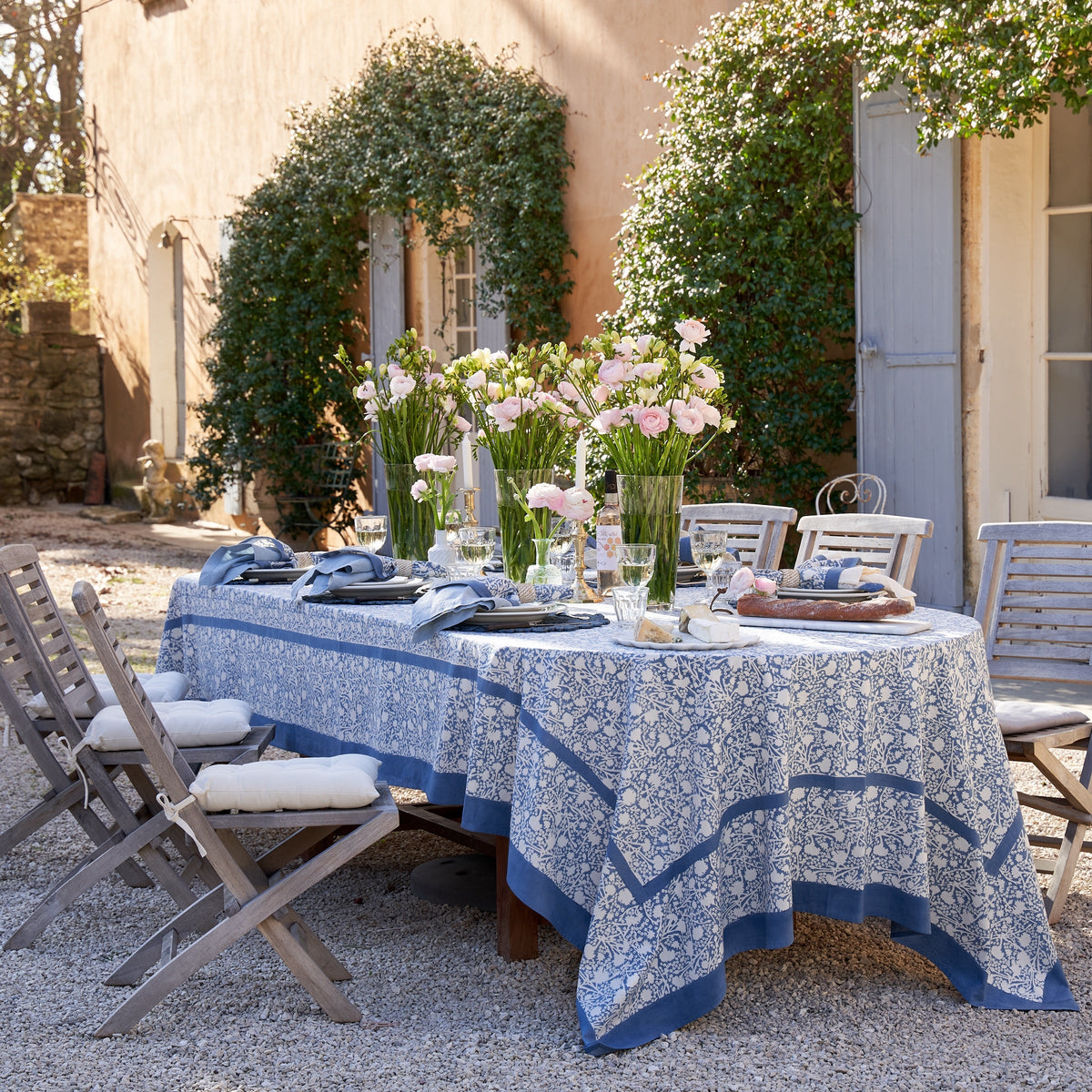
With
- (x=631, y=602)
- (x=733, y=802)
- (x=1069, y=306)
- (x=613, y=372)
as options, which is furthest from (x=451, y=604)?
(x=1069, y=306)

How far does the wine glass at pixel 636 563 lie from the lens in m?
3.03

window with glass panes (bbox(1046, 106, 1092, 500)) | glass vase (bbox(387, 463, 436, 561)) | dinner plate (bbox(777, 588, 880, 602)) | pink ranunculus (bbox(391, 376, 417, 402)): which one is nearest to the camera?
dinner plate (bbox(777, 588, 880, 602))

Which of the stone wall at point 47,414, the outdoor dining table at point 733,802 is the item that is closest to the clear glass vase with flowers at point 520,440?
the outdoor dining table at point 733,802

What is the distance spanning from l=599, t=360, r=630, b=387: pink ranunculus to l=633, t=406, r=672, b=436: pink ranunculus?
0.10 meters

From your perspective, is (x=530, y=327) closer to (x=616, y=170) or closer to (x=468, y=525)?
(x=616, y=170)

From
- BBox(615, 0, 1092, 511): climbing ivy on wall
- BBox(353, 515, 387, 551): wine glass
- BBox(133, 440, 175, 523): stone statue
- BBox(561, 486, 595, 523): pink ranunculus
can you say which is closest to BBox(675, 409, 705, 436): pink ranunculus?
BBox(561, 486, 595, 523): pink ranunculus

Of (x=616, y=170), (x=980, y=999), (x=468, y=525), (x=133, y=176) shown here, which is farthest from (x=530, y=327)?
(x=133, y=176)

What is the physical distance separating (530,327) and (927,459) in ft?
9.61

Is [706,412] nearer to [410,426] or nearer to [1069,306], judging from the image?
[410,426]

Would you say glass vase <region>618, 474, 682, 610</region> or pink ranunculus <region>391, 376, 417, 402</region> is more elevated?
pink ranunculus <region>391, 376, 417, 402</region>

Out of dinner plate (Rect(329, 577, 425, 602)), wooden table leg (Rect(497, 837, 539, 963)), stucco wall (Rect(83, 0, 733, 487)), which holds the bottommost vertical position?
wooden table leg (Rect(497, 837, 539, 963))

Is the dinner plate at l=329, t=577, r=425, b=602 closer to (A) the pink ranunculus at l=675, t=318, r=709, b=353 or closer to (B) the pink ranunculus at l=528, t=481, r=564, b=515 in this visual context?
(B) the pink ranunculus at l=528, t=481, r=564, b=515

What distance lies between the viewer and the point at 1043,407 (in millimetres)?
6199

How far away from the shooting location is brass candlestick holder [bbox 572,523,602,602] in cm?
348
